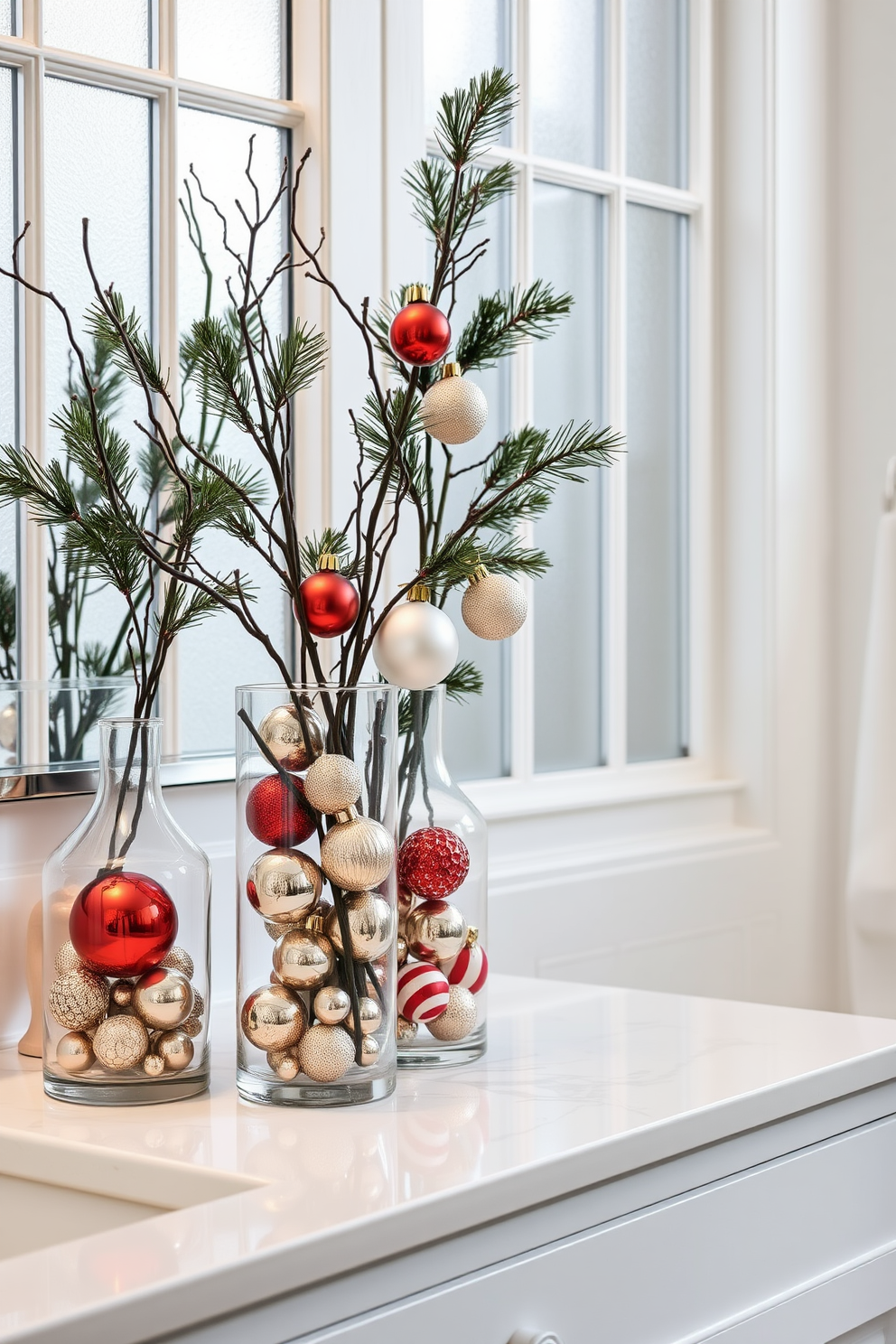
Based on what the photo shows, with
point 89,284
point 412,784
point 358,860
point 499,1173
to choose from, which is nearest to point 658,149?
point 89,284

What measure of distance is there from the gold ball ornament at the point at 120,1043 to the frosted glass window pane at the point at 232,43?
0.87 m

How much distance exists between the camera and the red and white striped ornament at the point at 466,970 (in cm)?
106

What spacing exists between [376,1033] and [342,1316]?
259mm

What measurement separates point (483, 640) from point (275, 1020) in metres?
0.89

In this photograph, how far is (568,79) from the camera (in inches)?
75.3

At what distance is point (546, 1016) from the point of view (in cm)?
119

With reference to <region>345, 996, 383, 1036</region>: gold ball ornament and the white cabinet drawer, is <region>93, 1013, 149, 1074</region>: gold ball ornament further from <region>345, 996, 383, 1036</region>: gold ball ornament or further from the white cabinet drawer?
the white cabinet drawer

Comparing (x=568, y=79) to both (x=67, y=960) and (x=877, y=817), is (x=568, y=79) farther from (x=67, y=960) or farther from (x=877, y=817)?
(x=67, y=960)

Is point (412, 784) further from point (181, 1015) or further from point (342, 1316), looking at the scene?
point (342, 1316)

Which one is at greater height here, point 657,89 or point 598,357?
point 657,89

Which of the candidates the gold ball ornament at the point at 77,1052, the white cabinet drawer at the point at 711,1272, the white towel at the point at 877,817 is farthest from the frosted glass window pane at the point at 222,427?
the white towel at the point at 877,817

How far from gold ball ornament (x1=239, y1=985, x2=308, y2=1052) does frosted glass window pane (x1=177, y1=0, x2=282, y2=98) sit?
0.87 m

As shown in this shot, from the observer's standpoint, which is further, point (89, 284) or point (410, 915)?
point (89, 284)

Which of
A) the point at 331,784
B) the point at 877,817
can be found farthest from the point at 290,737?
the point at 877,817
